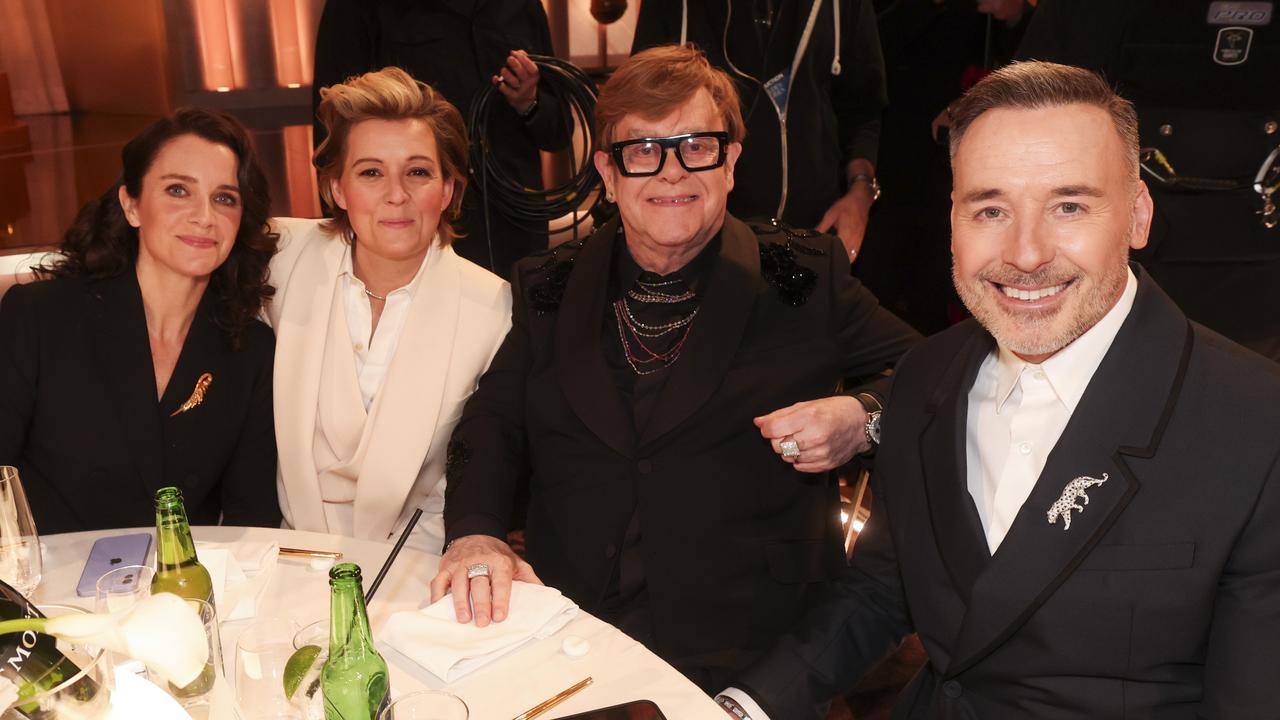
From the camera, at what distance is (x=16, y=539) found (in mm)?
1692

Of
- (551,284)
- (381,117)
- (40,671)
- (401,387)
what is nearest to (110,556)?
(401,387)

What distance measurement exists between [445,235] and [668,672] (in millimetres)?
1569

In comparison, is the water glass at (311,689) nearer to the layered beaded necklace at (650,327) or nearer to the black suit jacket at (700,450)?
the black suit jacket at (700,450)

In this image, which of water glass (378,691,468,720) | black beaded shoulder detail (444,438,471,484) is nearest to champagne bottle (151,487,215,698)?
water glass (378,691,468,720)

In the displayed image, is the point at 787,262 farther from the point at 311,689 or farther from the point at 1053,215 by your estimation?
the point at 311,689

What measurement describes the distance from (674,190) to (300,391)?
105 cm

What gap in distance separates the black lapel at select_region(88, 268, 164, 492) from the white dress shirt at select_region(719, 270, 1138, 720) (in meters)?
1.54

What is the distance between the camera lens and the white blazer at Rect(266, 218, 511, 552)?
8.54 feet

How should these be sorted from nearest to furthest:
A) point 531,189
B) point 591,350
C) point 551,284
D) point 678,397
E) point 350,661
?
point 350,661, point 678,397, point 591,350, point 551,284, point 531,189

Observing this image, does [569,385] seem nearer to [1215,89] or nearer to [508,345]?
[508,345]

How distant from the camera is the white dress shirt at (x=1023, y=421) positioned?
164 cm

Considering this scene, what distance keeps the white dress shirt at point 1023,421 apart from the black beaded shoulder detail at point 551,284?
1.11 m

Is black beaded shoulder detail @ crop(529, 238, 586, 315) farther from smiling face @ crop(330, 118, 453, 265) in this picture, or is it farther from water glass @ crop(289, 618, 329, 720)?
water glass @ crop(289, 618, 329, 720)

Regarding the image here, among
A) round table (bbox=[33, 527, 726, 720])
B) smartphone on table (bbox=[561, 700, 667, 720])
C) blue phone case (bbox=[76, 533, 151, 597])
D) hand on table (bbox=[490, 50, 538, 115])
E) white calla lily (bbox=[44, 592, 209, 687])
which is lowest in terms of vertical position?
round table (bbox=[33, 527, 726, 720])
